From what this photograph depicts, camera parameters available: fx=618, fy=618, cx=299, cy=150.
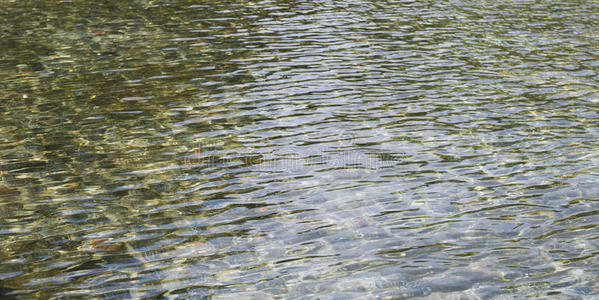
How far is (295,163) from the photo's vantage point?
8.35m

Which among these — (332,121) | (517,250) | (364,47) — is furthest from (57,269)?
(364,47)

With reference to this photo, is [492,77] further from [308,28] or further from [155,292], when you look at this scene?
[155,292]

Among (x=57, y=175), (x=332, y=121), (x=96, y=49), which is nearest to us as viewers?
(x=57, y=175)

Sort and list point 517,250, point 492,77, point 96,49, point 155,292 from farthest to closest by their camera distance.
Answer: point 96,49
point 492,77
point 517,250
point 155,292

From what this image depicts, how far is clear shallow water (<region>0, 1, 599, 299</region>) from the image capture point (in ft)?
19.2

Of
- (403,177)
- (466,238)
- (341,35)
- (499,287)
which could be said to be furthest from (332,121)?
(341,35)

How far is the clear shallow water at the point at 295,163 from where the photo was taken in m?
5.84

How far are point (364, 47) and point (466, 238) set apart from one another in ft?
28.3

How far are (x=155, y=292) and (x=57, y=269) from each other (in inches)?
41.4

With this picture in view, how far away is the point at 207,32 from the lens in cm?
1549

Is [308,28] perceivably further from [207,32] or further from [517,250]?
[517,250]

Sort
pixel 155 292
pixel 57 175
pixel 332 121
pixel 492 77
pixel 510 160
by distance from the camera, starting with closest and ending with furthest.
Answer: pixel 155 292 → pixel 57 175 → pixel 510 160 → pixel 332 121 → pixel 492 77

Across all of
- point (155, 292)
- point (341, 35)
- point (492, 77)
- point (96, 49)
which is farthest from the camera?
point (341, 35)

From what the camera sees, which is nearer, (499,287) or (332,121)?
(499,287)
